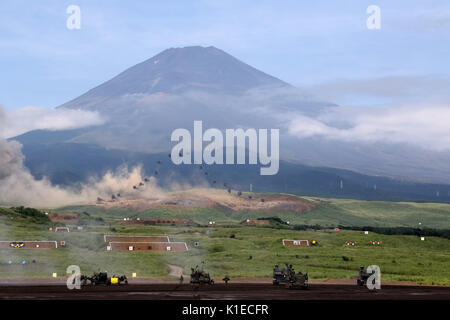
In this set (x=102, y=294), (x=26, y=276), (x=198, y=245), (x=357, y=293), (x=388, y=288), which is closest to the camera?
(x=102, y=294)

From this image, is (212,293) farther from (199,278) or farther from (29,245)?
(29,245)

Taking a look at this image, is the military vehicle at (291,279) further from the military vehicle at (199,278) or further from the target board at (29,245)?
the target board at (29,245)

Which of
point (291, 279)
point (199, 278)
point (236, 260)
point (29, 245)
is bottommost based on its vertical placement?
point (236, 260)

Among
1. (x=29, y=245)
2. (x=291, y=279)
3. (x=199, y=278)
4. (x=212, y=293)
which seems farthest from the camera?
(x=29, y=245)

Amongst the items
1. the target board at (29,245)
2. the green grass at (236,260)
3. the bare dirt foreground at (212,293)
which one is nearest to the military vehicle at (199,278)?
the bare dirt foreground at (212,293)

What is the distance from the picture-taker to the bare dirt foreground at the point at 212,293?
7675cm

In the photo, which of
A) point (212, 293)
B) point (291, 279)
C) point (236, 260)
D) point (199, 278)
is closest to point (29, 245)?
point (236, 260)

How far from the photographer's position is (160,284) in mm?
99062

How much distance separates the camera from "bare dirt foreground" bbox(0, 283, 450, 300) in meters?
76.8

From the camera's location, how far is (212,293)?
82.1 m

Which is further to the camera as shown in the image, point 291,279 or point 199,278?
point 199,278
